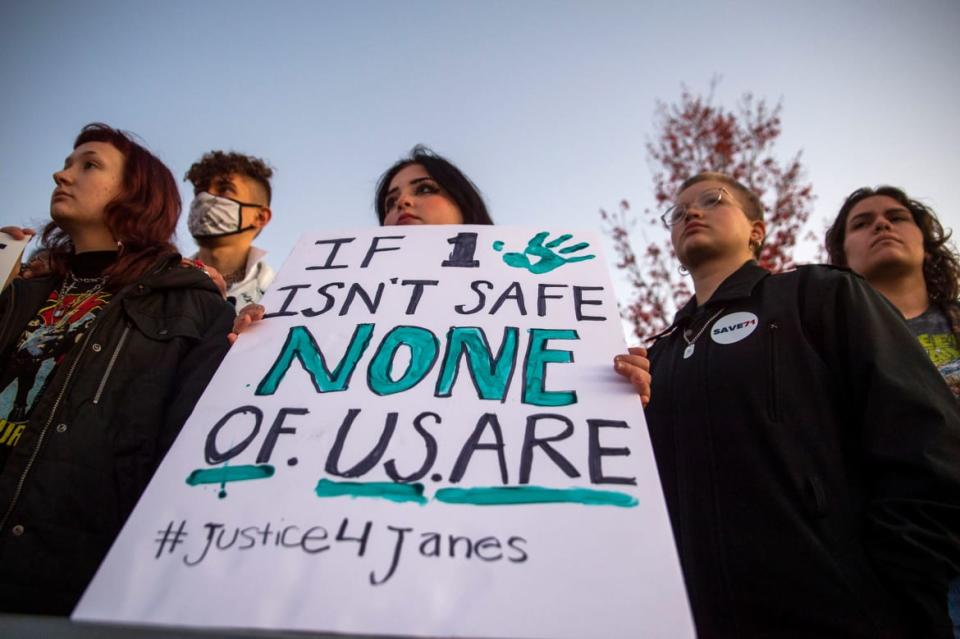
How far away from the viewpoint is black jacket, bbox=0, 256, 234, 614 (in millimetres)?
1418

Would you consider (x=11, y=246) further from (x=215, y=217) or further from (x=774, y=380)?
(x=774, y=380)

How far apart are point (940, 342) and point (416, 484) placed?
264 centimetres

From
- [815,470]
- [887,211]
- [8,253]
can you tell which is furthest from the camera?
[887,211]

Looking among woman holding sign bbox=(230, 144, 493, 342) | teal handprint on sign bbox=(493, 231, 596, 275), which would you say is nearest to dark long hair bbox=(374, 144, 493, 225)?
woman holding sign bbox=(230, 144, 493, 342)

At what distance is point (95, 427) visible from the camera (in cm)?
159

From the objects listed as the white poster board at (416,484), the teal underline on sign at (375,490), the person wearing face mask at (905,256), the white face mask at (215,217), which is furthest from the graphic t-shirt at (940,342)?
the white face mask at (215,217)

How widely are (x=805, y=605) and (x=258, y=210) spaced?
345 centimetres

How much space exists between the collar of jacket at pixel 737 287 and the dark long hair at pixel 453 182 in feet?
3.33

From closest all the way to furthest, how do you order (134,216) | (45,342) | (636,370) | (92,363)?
(636,370) → (92,363) → (45,342) → (134,216)

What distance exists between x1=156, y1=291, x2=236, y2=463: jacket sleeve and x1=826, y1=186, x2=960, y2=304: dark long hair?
2975 mm

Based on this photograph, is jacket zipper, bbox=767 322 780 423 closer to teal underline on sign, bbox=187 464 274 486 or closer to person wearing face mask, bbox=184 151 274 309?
teal underline on sign, bbox=187 464 274 486

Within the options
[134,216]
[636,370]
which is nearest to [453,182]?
[134,216]

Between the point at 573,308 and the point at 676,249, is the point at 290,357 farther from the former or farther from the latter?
the point at 676,249

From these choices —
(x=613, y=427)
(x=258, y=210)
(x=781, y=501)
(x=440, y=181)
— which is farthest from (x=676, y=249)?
(x=258, y=210)
